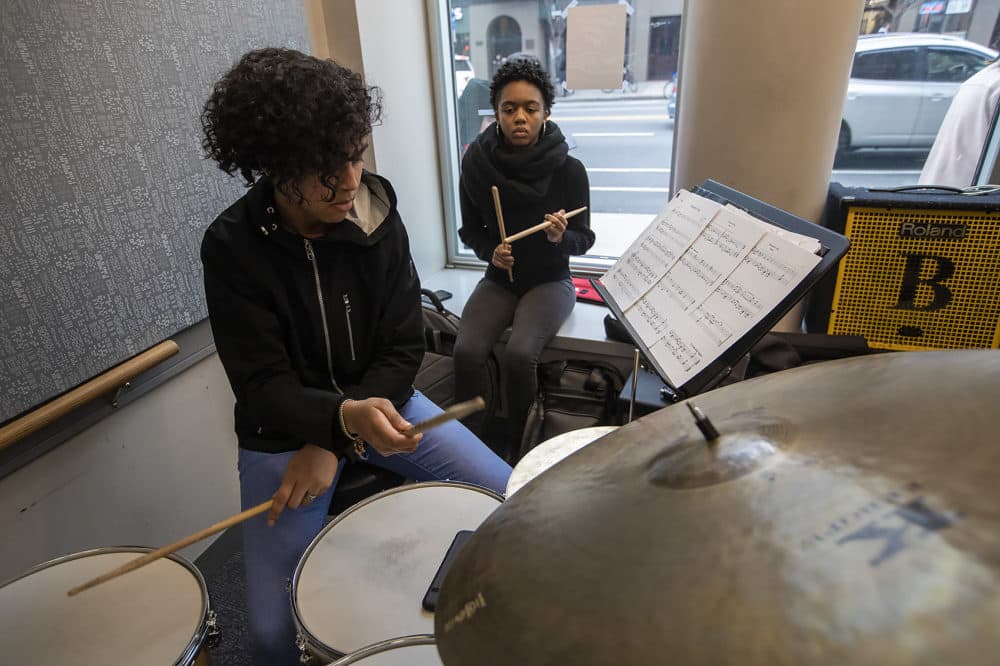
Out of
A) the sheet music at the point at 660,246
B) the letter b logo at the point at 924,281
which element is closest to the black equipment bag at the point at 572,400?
the sheet music at the point at 660,246

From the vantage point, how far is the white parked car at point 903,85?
71.3 inches

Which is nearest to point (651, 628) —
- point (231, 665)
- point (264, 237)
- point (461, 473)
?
point (461, 473)

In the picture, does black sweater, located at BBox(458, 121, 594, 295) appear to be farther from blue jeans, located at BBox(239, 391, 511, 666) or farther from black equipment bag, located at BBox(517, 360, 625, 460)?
blue jeans, located at BBox(239, 391, 511, 666)

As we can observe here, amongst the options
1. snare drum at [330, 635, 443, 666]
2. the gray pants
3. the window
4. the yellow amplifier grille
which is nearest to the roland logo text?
the yellow amplifier grille

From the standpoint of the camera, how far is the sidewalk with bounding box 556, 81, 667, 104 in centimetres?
211

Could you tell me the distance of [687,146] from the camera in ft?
5.66

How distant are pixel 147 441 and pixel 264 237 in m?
0.64

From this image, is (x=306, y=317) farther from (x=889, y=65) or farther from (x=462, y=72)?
(x=889, y=65)

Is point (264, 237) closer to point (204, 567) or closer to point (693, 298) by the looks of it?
point (693, 298)

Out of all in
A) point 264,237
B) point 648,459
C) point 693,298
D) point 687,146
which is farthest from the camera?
point 687,146

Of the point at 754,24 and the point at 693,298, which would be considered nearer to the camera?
the point at 693,298

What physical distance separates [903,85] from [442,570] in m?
2.14

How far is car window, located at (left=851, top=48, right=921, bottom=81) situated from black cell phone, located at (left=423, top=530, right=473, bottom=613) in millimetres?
1959

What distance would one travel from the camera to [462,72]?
7.84 ft
